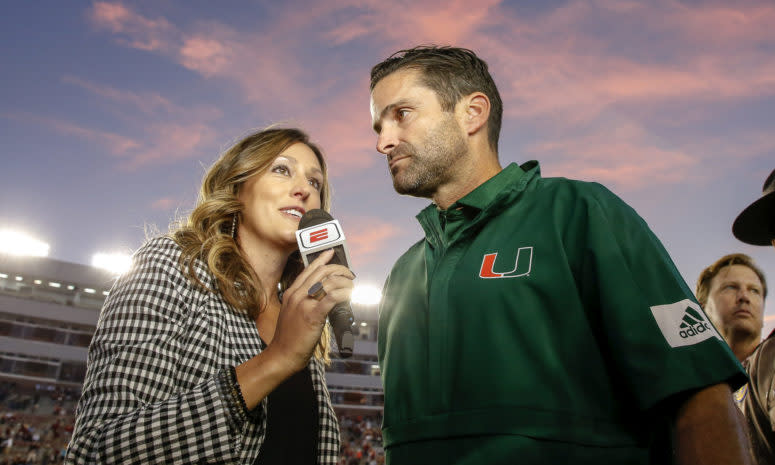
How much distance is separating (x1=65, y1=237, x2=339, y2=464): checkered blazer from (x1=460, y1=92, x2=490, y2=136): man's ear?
4.58ft

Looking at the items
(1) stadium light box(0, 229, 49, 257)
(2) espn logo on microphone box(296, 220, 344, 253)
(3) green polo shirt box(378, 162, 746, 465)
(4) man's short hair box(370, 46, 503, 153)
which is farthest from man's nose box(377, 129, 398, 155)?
(1) stadium light box(0, 229, 49, 257)

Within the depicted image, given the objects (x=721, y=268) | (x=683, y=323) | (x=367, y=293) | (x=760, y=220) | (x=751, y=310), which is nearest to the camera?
(x=683, y=323)

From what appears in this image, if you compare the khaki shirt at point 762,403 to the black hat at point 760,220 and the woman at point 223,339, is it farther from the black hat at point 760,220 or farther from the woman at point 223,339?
the woman at point 223,339

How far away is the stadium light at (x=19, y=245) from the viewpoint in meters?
32.7

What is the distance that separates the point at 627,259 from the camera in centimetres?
128

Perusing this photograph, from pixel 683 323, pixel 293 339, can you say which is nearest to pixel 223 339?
pixel 293 339

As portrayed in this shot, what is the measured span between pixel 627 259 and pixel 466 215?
61cm

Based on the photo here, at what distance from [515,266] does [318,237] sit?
0.92m

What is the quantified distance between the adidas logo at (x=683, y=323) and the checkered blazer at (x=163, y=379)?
1320 mm

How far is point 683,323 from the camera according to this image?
1176 mm

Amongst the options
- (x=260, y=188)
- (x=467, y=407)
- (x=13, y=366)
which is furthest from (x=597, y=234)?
(x=13, y=366)

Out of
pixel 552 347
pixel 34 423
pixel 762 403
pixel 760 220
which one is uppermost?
pixel 760 220

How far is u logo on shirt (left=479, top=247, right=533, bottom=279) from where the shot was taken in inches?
55.4

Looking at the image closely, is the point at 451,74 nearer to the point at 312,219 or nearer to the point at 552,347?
the point at 312,219
